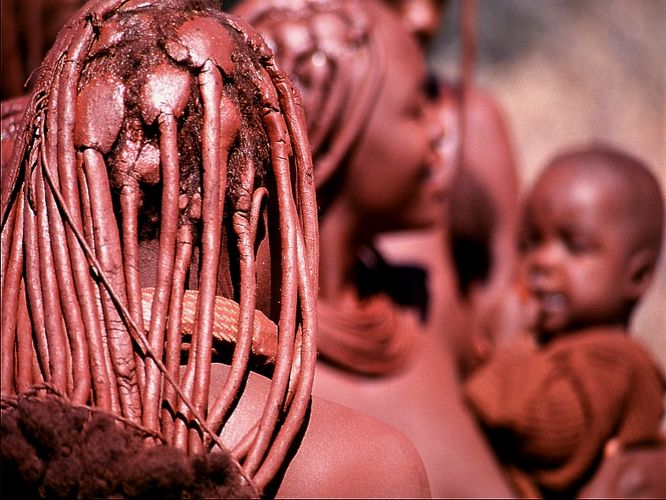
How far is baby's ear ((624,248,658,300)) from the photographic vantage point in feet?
7.72

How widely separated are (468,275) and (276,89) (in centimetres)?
161

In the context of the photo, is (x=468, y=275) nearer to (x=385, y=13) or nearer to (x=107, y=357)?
(x=385, y=13)

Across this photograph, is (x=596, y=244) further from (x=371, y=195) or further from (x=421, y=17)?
(x=421, y=17)

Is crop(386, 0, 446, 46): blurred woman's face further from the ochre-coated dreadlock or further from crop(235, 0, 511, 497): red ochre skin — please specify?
the ochre-coated dreadlock

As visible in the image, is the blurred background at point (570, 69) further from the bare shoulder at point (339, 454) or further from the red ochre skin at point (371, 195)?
the bare shoulder at point (339, 454)

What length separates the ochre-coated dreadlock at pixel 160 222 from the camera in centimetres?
109

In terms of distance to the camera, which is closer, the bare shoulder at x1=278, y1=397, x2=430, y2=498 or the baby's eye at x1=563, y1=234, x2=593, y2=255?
the bare shoulder at x1=278, y1=397, x2=430, y2=498

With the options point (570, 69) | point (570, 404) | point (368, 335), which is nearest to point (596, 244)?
point (570, 404)

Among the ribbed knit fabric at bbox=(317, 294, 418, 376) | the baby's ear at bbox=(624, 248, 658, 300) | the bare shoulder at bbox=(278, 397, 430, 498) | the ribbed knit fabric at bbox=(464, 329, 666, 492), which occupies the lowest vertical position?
the ribbed knit fabric at bbox=(464, 329, 666, 492)

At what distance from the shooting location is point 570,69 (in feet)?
13.9

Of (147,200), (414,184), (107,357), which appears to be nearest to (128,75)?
(147,200)

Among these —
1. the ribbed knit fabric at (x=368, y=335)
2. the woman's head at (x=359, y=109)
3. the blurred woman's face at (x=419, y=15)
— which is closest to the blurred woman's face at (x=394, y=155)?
the woman's head at (x=359, y=109)

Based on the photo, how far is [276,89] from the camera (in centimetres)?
125

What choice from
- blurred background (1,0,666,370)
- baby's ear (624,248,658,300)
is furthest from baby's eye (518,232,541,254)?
blurred background (1,0,666,370)
